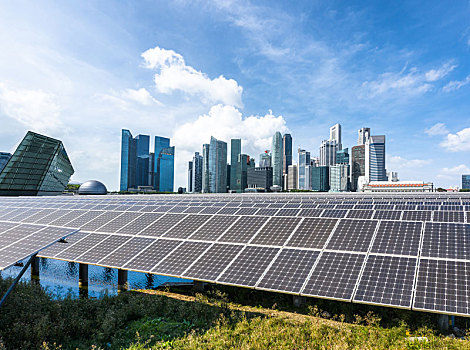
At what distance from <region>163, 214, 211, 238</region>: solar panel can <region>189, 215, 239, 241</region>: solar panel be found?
1.78 feet

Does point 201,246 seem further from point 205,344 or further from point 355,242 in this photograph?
point 355,242

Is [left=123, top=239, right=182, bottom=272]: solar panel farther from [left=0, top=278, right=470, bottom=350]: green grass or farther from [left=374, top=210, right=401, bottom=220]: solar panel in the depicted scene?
[left=374, top=210, right=401, bottom=220]: solar panel

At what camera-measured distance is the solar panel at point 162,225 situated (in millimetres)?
21172

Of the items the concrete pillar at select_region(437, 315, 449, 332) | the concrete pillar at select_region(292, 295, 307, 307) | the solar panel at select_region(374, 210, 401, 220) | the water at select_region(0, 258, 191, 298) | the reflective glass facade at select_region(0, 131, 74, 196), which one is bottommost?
the water at select_region(0, 258, 191, 298)

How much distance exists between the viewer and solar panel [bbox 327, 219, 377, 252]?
51.8ft

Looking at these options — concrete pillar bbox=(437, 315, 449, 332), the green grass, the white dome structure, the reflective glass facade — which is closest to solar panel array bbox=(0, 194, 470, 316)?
the green grass

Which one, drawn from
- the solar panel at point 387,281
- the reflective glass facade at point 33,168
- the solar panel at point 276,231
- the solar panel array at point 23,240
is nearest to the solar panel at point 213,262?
the solar panel at point 276,231

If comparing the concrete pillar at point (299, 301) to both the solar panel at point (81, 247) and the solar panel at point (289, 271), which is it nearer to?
the solar panel at point (289, 271)

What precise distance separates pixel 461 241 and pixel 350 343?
8255mm

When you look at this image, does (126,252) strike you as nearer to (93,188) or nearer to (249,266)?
(249,266)

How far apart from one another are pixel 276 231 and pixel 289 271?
14.0 feet

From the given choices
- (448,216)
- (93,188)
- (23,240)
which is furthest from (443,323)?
(93,188)

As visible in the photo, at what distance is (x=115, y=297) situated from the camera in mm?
17938

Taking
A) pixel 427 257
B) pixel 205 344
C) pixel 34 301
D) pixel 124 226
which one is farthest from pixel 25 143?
pixel 427 257
